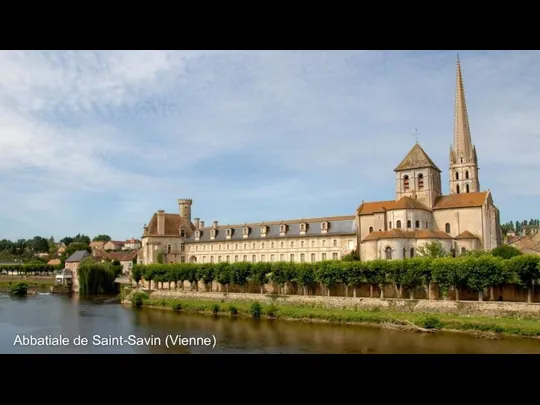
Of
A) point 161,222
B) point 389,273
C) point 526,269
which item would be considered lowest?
point 389,273

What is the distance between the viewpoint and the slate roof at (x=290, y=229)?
4125cm

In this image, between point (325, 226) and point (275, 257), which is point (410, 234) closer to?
point (325, 226)

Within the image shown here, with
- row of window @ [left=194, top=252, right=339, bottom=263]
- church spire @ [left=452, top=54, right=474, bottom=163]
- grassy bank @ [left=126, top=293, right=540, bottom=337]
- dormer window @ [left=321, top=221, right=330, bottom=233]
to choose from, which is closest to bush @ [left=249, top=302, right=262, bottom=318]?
grassy bank @ [left=126, top=293, right=540, bottom=337]

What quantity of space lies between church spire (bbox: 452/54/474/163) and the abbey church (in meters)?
16.8

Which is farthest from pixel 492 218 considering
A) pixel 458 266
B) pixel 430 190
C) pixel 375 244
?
pixel 458 266

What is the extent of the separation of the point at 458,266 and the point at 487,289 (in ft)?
8.93

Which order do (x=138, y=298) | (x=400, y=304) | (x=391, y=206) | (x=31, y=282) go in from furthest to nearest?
(x=31, y=282)
(x=138, y=298)
(x=391, y=206)
(x=400, y=304)

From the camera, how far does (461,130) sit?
58125mm

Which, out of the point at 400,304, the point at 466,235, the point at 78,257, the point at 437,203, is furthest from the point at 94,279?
the point at 466,235

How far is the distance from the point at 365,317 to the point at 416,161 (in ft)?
57.2

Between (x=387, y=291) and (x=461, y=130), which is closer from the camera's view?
(x=387, y=291)

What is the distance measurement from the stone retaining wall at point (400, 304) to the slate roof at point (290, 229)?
30.4 feet

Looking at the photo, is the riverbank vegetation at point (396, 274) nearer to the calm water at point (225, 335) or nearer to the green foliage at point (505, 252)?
the green foliage at point (505, 252)
